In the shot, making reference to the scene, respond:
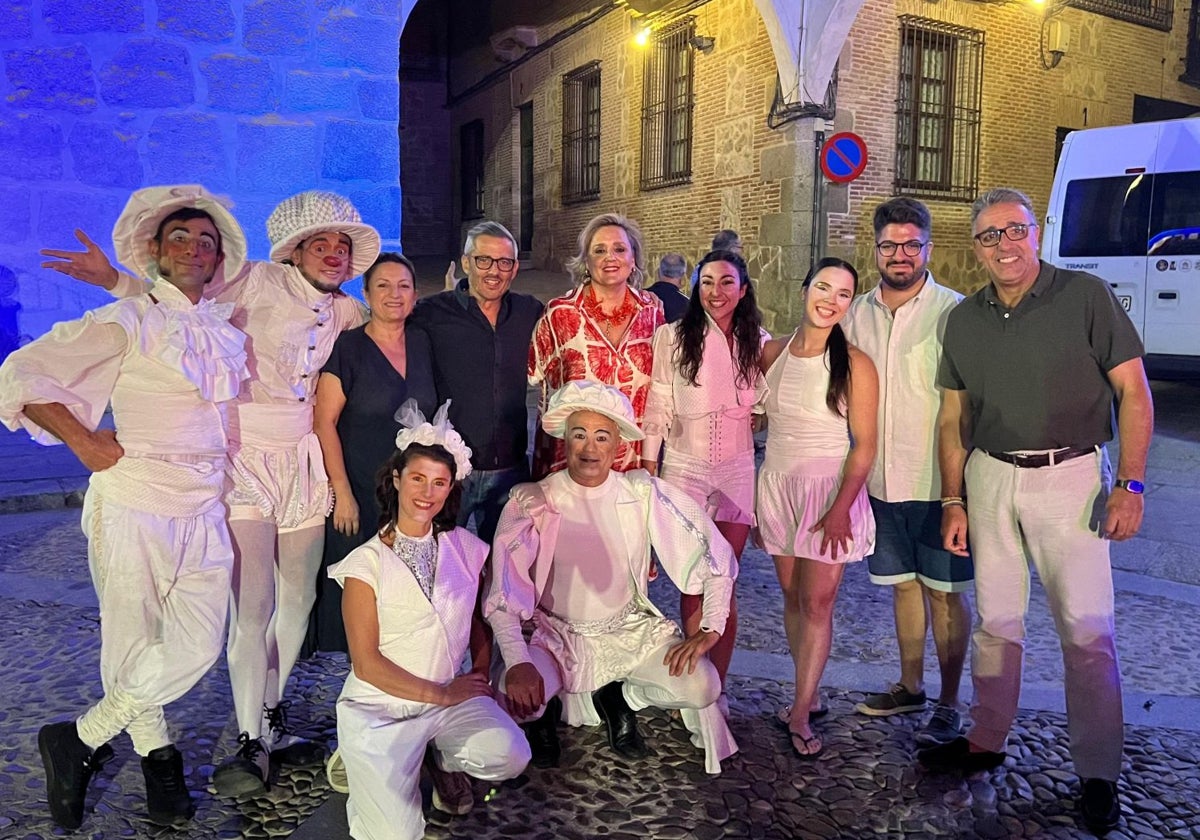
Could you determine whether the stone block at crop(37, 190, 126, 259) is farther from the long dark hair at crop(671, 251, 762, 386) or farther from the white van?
the white van

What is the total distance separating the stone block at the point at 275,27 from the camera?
6.75m

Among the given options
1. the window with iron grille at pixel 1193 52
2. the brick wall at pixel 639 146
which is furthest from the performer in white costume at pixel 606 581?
the window with iron grille at pixel 1193 52

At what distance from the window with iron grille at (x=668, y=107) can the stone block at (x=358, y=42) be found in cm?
808

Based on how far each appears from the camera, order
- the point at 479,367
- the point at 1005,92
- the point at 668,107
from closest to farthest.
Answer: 1. the point at 479,367
2. the point at 1005,92
3. the point at 668,107

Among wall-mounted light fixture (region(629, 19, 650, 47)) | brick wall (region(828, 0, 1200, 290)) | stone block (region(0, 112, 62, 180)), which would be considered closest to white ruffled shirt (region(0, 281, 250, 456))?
stone block (region(0, 112, 62, 180))

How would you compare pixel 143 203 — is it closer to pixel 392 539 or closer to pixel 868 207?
pixel 392 539

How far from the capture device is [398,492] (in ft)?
9.00

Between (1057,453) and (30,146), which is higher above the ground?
(30,146)

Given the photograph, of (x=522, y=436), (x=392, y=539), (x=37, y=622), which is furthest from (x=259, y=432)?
(x=37, y=622)

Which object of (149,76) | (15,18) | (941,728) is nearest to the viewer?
(941,728)

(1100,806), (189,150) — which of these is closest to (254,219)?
(189,150)

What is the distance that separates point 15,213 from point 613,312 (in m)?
6.58

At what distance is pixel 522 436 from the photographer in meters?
3.55

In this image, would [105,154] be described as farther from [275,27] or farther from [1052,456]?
[1052,456]
